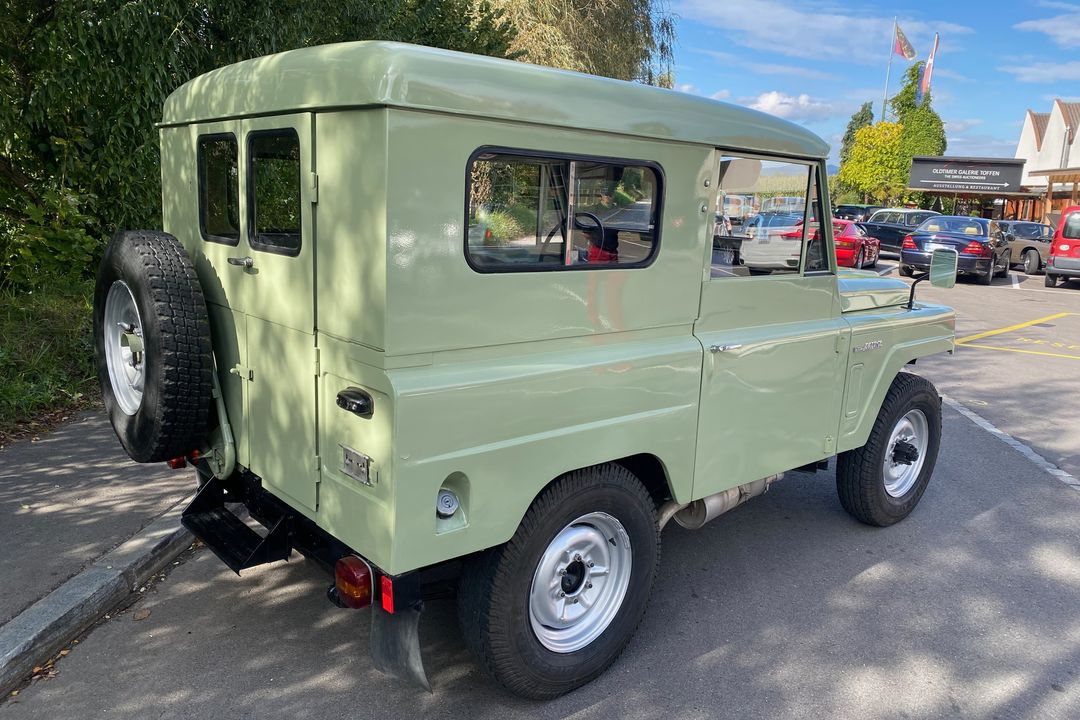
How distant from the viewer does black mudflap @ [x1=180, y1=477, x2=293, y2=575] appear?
3.11m

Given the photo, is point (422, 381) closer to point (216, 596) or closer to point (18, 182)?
point (216, 596)

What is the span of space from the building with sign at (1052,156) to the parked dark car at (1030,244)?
521 inches

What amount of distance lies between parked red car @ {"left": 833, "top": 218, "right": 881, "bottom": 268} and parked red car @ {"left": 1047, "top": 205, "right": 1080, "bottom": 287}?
4.01m

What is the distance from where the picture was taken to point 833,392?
4.05m

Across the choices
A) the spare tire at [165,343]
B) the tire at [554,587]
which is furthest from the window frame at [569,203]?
the spare tire at [165,343]

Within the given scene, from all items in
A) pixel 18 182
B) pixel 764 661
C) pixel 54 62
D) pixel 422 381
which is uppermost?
pixel 54 62

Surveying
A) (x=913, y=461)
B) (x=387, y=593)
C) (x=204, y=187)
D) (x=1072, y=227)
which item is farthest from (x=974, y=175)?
(x=387, y=593)

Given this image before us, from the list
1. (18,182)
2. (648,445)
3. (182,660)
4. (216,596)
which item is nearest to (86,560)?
(216,596)

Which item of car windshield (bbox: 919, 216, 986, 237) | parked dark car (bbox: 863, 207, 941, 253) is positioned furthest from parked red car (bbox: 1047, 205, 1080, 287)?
parked dark car (bbox: 863, 207, 941, 253)

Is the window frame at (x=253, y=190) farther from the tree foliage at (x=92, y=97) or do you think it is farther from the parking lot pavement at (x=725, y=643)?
the tree foliage at (x=92, y=97)

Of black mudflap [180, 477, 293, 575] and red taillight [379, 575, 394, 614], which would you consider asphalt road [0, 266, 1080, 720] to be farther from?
red taillight [379, 575, 394, 614]

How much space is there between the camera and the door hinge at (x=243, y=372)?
3.13 metres

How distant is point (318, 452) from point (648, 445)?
1259 millimetres

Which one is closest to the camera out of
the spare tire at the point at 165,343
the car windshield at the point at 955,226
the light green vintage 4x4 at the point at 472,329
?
the light green vintage 4x4 at the point at 472,329
